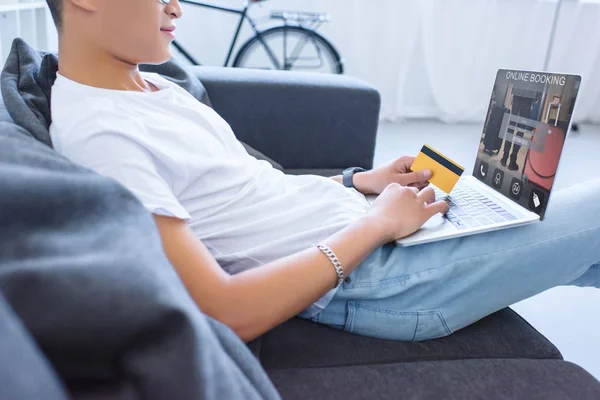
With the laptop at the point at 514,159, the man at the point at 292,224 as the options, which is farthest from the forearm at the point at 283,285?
the laptop at the point at 514,159

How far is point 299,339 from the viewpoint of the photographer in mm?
778

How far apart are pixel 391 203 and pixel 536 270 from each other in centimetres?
26

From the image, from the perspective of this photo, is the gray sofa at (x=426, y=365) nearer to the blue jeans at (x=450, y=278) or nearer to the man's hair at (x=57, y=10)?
the blue jeans at (x=450, y=278)

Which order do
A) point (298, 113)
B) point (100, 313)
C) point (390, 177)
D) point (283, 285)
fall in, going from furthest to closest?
point (298, 113), point (390, 177), point (283, 285), point (100, 313)

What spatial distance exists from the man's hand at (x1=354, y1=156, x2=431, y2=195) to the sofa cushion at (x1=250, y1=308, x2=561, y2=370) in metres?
0.30

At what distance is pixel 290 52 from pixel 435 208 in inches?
103

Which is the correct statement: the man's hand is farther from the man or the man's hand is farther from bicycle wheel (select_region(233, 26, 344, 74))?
bicycle wheel (select_region(233, 26, 344, 74))

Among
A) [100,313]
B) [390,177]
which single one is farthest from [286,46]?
[100,313]

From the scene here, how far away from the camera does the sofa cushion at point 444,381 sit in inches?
25.2

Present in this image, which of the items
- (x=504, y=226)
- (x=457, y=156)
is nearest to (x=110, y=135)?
(x=504, y=226)

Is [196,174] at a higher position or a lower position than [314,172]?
higher

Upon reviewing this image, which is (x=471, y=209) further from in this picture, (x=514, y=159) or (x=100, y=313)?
(x=100, y=313)

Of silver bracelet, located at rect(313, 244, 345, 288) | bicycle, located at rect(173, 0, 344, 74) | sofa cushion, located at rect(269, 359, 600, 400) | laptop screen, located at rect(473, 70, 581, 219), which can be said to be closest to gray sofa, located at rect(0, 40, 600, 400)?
sofa cushion, located at rect(269, 359, 600, 400)

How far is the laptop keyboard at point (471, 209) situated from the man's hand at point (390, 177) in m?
0.06
